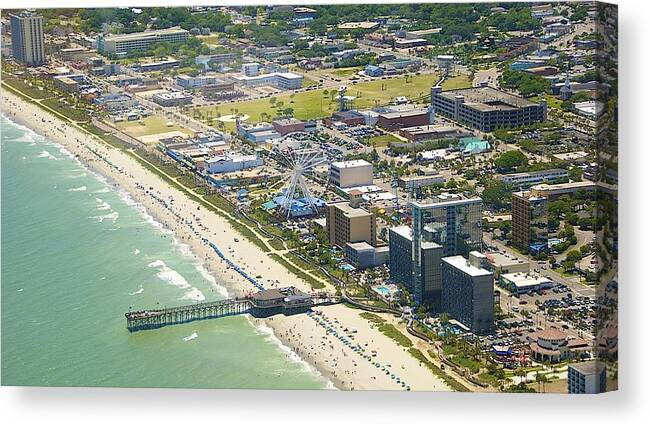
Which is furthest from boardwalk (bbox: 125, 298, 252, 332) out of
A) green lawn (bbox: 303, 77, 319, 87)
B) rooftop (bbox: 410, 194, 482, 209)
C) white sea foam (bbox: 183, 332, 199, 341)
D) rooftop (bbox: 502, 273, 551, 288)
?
green lawn (bbox: 303, 77, 319, 87)

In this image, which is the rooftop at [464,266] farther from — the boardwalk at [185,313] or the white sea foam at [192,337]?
the white sea foam at [192,337]

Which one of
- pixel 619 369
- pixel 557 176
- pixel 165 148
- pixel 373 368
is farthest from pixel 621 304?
pixel 165 148

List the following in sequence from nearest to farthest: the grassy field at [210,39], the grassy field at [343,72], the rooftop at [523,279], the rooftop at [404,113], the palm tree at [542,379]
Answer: the palm tree at [542,379]
the rooftop at [523,279]
the grassy field at [210,39]
the grassy field at [343,72]
the rooftop at [404,113]

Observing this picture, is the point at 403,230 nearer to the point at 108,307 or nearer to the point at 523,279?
the point at 523,279

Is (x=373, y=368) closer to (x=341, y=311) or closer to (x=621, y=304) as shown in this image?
(x=341, y=311)

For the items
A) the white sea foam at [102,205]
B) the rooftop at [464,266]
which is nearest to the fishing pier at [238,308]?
the rooftop at [464,266]
